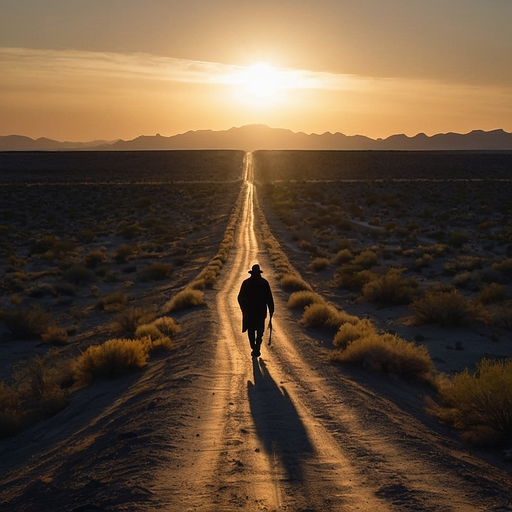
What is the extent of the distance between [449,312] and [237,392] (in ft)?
34.5

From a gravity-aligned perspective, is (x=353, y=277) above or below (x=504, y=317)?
below

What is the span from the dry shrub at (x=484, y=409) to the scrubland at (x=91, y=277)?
712cm

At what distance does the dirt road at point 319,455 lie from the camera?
7047mm

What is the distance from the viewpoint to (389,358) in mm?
12867

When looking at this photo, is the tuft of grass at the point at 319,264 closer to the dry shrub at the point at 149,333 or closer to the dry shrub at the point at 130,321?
the dry shrub at the point at 130,321

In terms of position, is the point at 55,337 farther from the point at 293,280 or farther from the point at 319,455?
the point at 319,455

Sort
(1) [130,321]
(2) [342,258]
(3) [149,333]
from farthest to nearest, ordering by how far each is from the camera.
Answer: (2) [342,258] → (1) [130,321] → (3) [149,333]

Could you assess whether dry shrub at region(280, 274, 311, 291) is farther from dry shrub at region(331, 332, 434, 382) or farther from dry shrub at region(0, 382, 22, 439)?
dry shrub at region(0, 382, 22, 439)

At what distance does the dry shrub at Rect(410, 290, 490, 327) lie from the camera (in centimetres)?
1955

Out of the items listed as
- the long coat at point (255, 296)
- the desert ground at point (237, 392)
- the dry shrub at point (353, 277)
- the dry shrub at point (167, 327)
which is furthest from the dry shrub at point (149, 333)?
the dry shrub at point (353, 277)

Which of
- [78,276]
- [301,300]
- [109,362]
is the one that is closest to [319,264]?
[301,300]

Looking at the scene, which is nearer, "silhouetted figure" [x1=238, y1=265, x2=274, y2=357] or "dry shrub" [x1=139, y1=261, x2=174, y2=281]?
"silhouetted figure" [x1=238, y1=265, x2=274, y2=357]

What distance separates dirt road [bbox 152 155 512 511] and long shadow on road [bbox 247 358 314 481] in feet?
0.05

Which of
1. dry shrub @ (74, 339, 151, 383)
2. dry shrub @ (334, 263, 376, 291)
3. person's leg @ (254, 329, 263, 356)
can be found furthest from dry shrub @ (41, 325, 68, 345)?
dry shrub @ (334, 263, 376, 291)
